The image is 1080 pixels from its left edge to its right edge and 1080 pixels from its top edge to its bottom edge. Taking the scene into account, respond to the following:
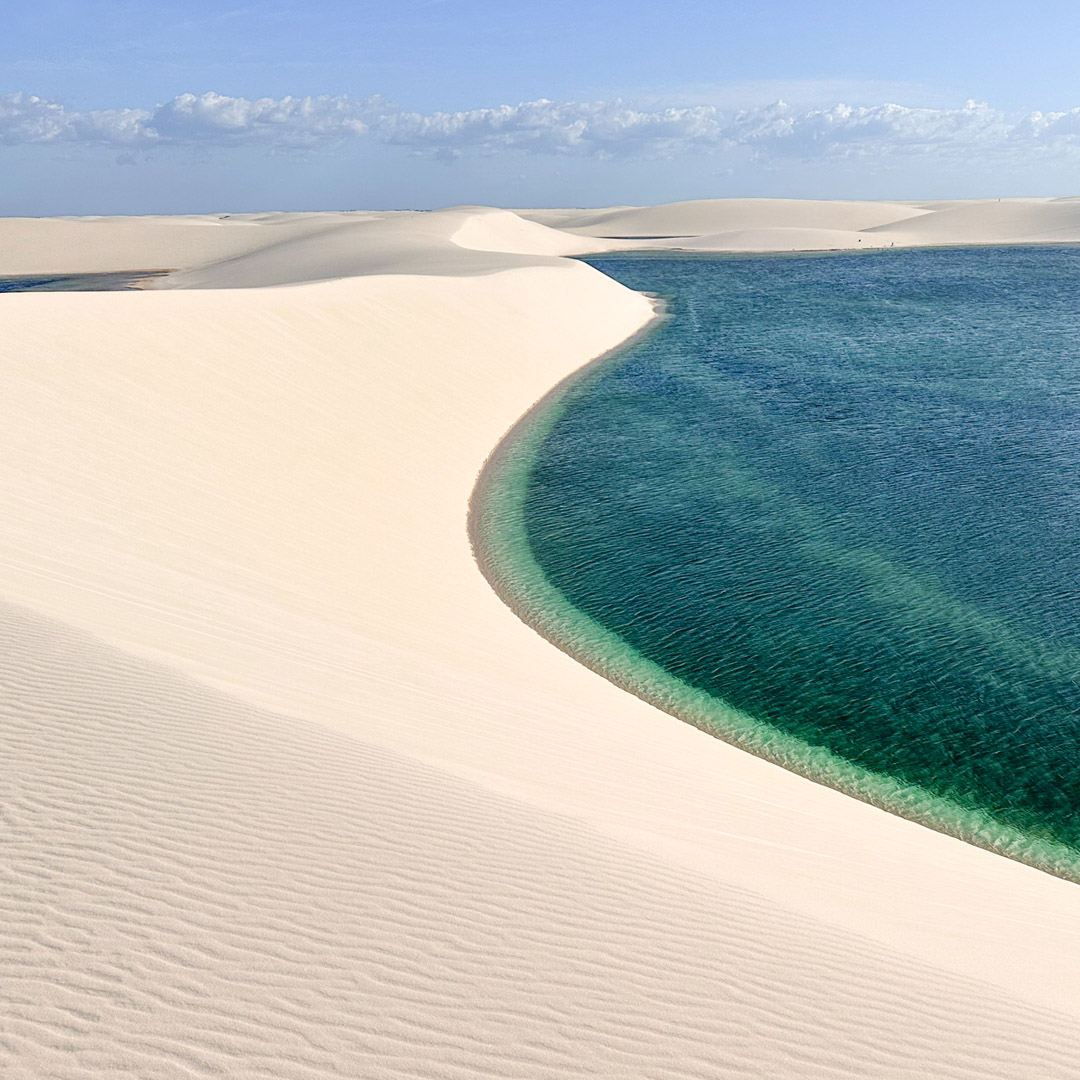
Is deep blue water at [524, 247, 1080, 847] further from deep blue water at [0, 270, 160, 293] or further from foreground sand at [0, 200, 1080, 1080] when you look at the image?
deep blue water at [0, 270, 160, 293]

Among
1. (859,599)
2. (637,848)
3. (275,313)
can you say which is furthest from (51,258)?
(637,848)

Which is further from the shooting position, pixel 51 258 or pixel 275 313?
pixel 51 258

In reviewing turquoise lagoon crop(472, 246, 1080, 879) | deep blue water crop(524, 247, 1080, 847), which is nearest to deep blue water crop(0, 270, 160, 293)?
deep blue water crop(524, 247, 1080, 847)

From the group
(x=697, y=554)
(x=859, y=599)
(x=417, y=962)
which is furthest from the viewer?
(x=697, y=554)

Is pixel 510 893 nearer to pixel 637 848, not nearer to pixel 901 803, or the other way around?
pixel 637 848

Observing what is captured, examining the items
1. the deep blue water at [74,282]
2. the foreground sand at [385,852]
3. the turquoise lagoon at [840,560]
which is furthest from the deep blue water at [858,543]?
the deep blue water at [74,282]

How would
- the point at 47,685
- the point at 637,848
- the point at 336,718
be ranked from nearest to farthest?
the point at 637,848 → the point at 47,685 → the point at 336,718
